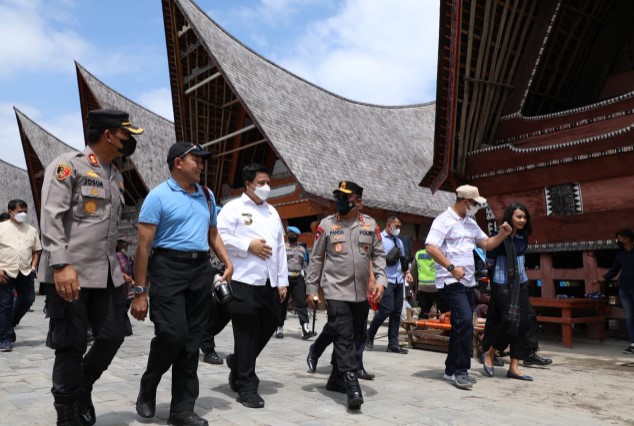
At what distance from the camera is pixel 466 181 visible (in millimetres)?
10055

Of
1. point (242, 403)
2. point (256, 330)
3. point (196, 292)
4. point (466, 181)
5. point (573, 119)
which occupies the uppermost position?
point (573, 119)

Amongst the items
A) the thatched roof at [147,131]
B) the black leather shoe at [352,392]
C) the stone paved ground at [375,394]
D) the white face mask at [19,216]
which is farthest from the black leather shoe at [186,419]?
the thatched roof at [147,131]

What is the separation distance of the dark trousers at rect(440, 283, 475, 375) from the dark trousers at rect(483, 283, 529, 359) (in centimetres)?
47

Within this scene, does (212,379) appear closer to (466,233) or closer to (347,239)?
(347,239)

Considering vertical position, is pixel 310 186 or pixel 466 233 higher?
pixel 310 186

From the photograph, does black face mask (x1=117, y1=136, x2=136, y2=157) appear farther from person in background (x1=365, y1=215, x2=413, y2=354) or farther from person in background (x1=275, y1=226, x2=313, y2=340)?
person in background (x1=275, y1=226, x2=313, y2=340)

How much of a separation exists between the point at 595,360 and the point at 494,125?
4.57 metres

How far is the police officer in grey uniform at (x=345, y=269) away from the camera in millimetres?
4402

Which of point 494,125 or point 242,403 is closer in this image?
point 242,403

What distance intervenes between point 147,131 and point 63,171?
894 inches

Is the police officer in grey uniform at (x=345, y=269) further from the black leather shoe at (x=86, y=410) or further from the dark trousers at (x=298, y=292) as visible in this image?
the dark trousers at (x=298, y=292)

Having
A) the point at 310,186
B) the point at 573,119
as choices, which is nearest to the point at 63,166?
the point at 573,119

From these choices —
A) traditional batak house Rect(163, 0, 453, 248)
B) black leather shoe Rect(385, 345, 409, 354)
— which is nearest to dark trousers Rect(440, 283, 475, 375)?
black leather shoe Rect(385, 345, 409, 354)

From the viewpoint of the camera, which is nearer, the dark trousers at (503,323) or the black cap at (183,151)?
the black cap at (183,151)
